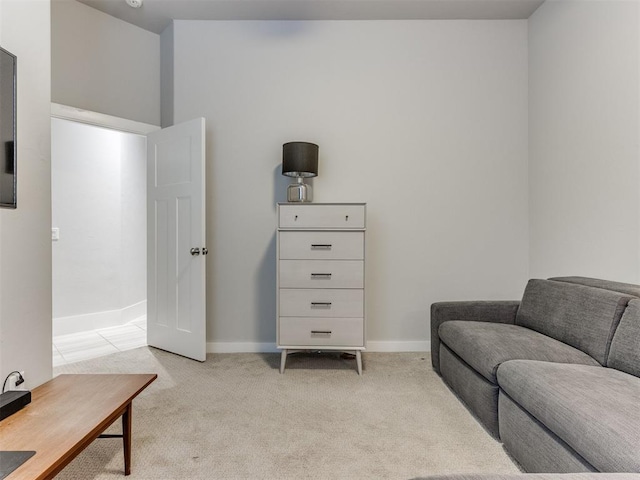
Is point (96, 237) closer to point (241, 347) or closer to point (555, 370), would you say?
point (241, 347)

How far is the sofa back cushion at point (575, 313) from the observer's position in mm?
1619

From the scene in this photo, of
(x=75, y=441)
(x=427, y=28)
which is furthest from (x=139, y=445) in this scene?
(x=427, y=28)

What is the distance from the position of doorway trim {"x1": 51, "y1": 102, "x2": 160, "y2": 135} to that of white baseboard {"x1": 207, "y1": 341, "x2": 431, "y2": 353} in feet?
6.52

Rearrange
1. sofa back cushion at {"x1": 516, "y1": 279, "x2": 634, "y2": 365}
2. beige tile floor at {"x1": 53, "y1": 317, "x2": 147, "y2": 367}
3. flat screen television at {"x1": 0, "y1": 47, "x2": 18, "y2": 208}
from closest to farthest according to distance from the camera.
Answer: flat screen television at {"x1": 0, "y1": 47, "x2": 18, "y2": 208}
sofa back cushion at {"x1": 516, "y1": 279, "x2": 634, "y2": 365}
beige tile floor at {"x1": 53, "y1": 317, "x2": 147, "y2": 367}

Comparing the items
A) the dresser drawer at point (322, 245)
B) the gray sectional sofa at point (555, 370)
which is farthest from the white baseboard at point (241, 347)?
the gray sectional sofa at point (555, 370)

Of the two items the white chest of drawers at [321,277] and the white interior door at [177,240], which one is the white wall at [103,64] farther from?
the white chest of drawers at [321,277]

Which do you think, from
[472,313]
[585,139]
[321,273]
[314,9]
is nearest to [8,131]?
[321,273]

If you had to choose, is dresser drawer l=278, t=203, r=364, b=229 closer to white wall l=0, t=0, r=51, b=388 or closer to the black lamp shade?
the black lamp shade

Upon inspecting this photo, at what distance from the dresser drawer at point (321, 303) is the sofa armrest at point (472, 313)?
0.56 m

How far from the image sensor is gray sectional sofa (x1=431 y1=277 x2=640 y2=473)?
3.64 ft

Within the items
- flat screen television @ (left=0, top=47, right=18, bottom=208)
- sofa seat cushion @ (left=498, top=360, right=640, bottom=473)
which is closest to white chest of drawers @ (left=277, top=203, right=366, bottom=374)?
sofa seat cushion @ (left=498, top=360, right=640, bottom=473)

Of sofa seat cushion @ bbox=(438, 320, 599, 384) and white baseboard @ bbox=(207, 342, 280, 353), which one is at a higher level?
sofa seat cushion @ bbox=(438, 320, 599, 384)

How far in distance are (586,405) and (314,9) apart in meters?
3.12

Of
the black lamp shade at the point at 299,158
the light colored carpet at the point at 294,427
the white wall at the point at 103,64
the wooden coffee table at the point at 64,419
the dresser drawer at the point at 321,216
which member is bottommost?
the light colored carpet at the point at 294,427
